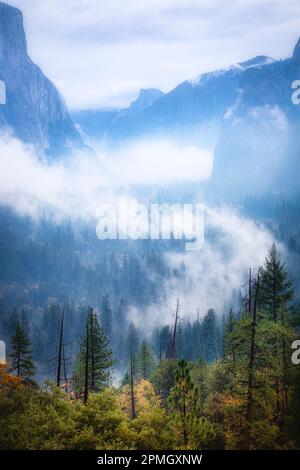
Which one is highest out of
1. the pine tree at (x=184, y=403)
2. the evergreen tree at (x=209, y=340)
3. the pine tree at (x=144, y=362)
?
the evergreen tree at (x=209, y=340)

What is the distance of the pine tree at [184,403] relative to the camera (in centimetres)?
2667

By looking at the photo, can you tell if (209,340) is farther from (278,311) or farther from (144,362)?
(278,311)

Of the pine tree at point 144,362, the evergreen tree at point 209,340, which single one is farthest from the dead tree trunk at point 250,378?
the evergreen tree at point 209,340

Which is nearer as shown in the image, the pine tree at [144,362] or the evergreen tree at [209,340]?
the pine tree at [144,362]

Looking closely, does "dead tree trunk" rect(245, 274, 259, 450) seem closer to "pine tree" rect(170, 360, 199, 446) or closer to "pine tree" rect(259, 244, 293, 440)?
"pine tree" rect(170, 360, 199, 446)

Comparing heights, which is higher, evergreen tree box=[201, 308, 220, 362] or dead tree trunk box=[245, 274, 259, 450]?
evergreen tree box=[201, 308, 220, 362]

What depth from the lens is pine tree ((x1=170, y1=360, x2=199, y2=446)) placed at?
1050 inches

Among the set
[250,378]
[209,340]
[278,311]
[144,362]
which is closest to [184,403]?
[250,378]

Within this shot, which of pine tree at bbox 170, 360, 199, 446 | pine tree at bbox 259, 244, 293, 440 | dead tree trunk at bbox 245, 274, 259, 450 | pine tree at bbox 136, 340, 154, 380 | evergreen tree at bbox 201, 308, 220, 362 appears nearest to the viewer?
dead tree trunk at bbox 245, 274, 259, 450

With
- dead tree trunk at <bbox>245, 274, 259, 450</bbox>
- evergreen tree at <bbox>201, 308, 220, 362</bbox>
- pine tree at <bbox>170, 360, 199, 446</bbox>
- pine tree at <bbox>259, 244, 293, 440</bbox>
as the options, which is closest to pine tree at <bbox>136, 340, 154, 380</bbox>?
pine tree at <bbox>259, 244, 293, 440</bbox>

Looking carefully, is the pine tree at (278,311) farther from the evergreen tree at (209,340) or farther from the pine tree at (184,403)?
the evergreen tree at (209,340)
